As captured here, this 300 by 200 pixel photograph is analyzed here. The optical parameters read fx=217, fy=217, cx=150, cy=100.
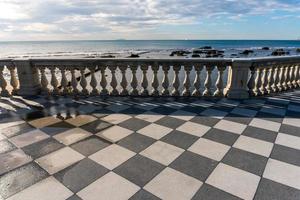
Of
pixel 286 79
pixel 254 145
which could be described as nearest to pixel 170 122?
pixel 254 145

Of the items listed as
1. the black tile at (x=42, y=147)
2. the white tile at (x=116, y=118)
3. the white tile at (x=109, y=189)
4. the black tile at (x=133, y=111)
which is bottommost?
the white tile at (x=109, y=189)

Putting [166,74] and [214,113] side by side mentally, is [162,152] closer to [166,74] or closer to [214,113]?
[214,113]

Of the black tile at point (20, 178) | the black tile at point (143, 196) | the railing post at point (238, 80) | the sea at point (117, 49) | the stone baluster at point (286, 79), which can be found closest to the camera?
the black tile at point (143, 196)

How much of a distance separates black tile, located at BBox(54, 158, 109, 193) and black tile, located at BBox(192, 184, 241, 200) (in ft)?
3.54

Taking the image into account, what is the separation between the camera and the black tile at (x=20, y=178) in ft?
7.39

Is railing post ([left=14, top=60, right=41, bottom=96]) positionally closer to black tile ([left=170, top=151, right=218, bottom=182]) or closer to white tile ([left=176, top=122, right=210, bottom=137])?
white tile ([left=176, top=122, right=210, bottom=137])

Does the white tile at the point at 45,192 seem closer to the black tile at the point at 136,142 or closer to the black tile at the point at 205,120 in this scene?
A: the black tile at the point at 136,142

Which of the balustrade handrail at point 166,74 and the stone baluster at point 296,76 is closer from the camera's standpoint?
the balustrade handrail at point 166,74

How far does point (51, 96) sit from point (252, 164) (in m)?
4.93

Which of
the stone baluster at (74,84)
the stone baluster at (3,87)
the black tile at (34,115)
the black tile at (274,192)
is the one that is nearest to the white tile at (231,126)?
the black tile at (274,192)

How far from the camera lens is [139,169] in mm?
2580

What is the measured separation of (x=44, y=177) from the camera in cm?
244

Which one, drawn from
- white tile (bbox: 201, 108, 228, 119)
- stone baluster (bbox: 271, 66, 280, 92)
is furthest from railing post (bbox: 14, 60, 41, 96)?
stone baluster (bbox: 271, 66, 280, 92)

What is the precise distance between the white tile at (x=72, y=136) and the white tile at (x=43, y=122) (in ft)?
1.88
